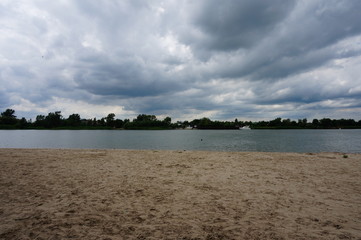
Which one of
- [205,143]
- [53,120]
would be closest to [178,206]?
[205,143]

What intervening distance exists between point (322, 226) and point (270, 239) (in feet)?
6.30

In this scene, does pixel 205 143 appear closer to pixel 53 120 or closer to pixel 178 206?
pixel 178 206

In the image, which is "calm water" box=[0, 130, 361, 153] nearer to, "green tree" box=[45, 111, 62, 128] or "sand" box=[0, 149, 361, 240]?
"sand" box=[0, 149, 361, 240]

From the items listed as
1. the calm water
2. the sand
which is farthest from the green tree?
the sand

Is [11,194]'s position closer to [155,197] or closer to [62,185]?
[62,185]

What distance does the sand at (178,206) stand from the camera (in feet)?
16.6

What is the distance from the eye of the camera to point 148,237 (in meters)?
4.80

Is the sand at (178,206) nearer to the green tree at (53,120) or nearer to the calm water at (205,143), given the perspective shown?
the calm water at (205,143)

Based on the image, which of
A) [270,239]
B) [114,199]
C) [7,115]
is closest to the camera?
[270,239]

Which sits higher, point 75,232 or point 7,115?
point 7,115

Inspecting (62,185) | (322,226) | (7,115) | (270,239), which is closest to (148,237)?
(270,239)

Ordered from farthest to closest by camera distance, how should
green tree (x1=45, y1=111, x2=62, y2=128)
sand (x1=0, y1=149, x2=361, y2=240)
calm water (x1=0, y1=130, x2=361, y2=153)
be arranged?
green tree (x1=45, y1=111, x2=62, y2=128) < calm water (x1=0, y1=130, x2=361, y2=153) < sand (x1=0, y1=149, x2=361, y2=240)

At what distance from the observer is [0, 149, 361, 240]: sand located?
16.6 ft

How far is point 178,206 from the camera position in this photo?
6.81 m
